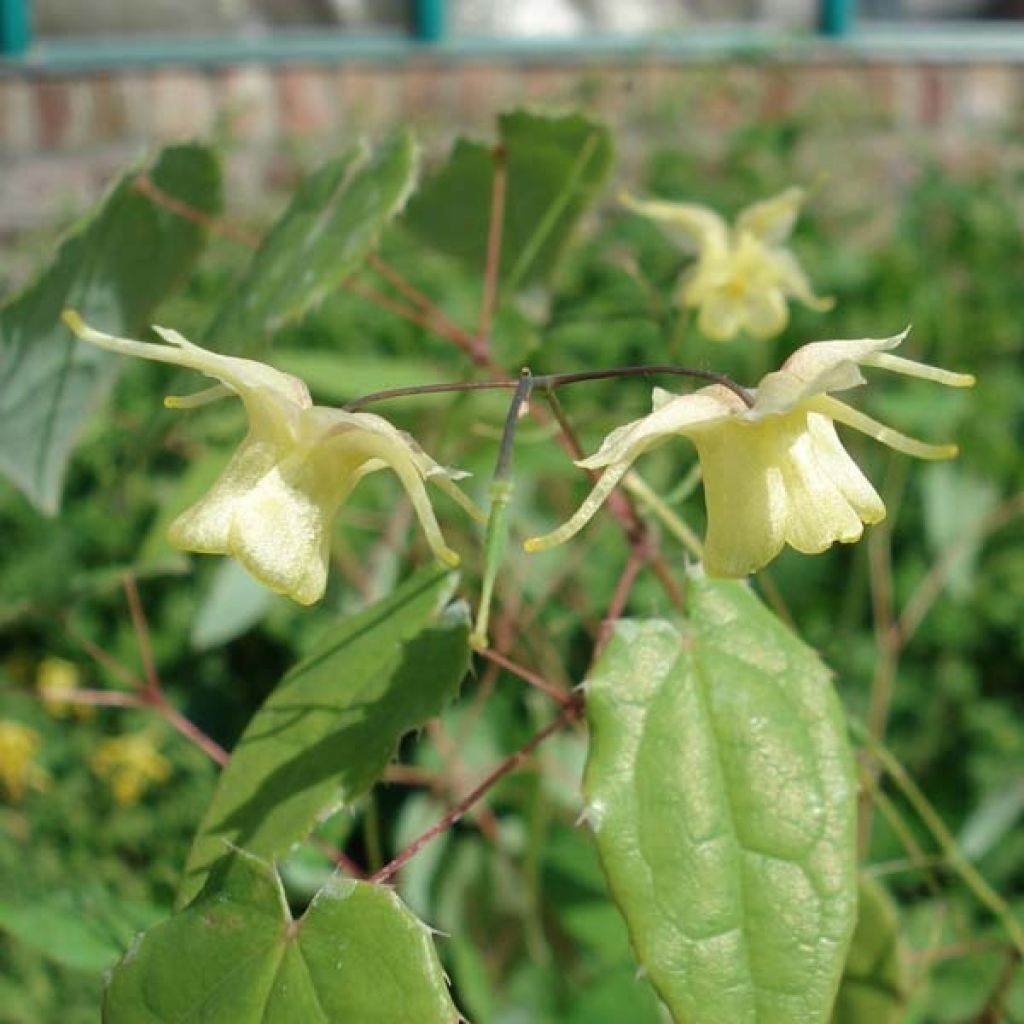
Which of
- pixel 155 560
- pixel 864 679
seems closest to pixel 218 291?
pixel 864 679

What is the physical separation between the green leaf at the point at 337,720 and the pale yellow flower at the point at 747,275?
1.15 feet

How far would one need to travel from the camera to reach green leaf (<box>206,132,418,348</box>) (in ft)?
2.24

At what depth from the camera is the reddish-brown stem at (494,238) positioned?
813 mm

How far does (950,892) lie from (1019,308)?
3.29 feet

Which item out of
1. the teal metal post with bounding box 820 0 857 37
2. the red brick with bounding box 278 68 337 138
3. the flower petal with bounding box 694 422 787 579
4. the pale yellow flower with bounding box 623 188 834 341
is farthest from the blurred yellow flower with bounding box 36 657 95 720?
the teal metal post with bounding box 820 0 857 37

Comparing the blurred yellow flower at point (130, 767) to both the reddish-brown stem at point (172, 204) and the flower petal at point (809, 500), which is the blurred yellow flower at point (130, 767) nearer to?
the reddish-brown stem at point (172, 204)

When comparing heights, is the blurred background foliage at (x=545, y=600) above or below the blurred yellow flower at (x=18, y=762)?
above

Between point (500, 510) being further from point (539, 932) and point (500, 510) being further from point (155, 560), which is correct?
point (539, 932)

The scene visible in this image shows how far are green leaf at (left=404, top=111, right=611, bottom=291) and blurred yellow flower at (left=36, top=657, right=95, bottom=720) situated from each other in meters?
1.14

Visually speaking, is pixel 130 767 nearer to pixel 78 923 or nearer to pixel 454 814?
pixel 78 923

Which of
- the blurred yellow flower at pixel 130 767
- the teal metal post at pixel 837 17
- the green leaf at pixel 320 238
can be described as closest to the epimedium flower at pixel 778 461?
the green leaf at pixel 320 238

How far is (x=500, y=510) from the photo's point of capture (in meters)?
0.46

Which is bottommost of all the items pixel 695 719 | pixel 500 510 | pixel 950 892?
pixel 950 892

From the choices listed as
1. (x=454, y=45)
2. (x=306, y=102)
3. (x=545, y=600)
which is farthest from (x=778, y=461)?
(x=454, y=45)
